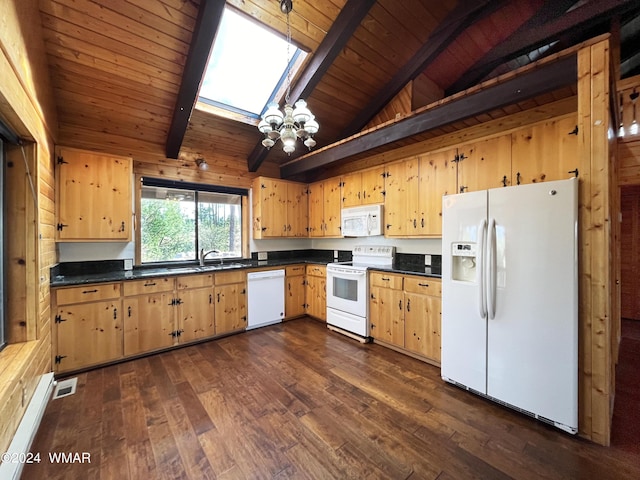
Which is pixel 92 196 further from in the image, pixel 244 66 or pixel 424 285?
pixel 424 285

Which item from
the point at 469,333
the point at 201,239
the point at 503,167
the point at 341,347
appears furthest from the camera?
the point at 201,239

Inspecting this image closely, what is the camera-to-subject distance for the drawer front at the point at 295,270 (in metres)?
4.25

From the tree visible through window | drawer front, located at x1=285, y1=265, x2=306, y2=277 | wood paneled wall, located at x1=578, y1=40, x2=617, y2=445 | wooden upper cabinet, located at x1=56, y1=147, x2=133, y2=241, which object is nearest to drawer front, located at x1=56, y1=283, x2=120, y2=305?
wooden upper cabinet, located at x1=56, y1=147, x2=133, y2=241

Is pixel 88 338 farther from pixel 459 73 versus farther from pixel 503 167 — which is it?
pixel 459 73

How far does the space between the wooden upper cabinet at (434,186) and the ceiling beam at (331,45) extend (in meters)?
1.57

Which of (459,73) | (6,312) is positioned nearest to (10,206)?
(6,312)

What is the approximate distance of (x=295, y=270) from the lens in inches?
171

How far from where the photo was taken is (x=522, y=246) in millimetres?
1959

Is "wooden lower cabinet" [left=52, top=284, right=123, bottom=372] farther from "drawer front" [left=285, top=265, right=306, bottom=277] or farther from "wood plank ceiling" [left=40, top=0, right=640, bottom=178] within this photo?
"drawer front" [left=285, top=265, right=306, bottom=277]

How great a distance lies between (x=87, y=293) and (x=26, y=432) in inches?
52.6

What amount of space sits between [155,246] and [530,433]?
441 cm

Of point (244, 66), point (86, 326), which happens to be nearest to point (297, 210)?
point (244, 66)

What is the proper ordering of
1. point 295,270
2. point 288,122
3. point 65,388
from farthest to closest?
point 295,270 < point 65,388 < point 288,122

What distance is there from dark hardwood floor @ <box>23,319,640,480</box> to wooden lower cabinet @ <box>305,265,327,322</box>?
4.35ft
